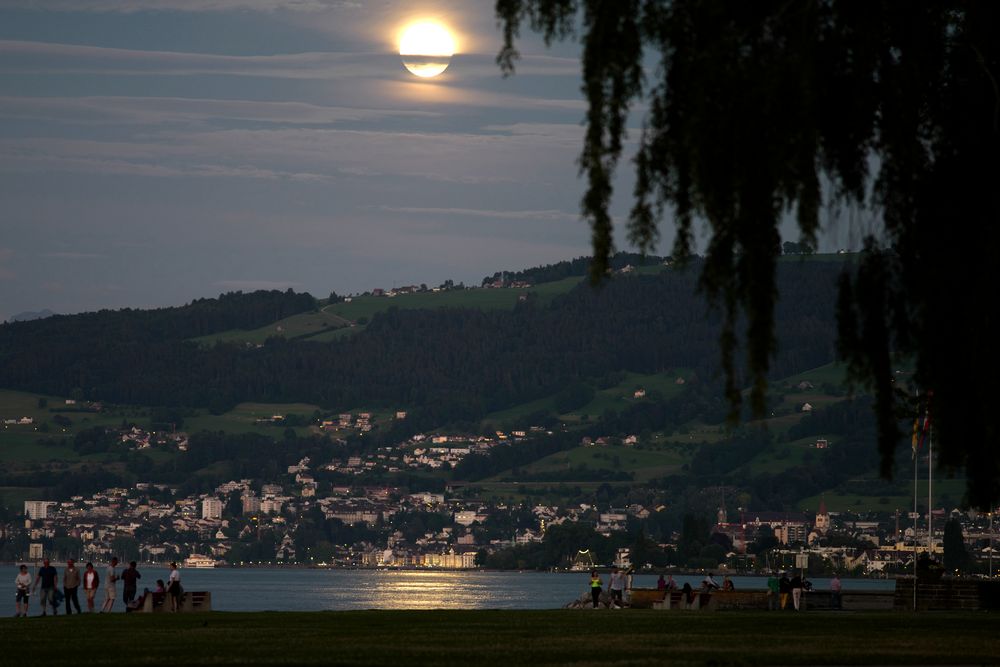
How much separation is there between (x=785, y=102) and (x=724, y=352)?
278 cm

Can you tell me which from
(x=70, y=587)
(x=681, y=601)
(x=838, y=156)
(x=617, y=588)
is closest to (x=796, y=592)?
(x=681, y=601)

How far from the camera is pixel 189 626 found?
1521 inches

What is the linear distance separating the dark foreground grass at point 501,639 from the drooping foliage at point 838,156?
6577mm

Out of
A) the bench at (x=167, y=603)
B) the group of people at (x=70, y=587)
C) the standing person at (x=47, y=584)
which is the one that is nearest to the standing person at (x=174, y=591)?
the group of people at (x=70, y=587)

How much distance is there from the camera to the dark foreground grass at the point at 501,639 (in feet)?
89.5

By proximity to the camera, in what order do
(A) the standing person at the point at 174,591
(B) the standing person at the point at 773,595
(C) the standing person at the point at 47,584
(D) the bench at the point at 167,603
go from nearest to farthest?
(C) the standing person at the point at 47,584, (A) the standing person at the point at 174,591, (D) the bench at the point at 167,603, (B) the standing person at the point at 773,595

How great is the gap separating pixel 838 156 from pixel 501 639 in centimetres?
1437

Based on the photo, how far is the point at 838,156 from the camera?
70.2 ft

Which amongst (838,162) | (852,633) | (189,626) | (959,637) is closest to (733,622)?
(852,633)

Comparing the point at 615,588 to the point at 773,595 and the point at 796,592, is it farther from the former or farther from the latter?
the point at 796,592

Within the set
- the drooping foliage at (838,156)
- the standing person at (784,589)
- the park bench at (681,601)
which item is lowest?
the park bench at (681,601)

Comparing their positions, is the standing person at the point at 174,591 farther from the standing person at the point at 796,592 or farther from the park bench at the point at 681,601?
the standing person at the point at 796,592

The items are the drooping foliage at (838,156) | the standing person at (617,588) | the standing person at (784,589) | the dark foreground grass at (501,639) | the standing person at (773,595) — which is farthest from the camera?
the standing person at (617,588)

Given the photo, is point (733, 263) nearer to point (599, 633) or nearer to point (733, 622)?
point (599, 633)
